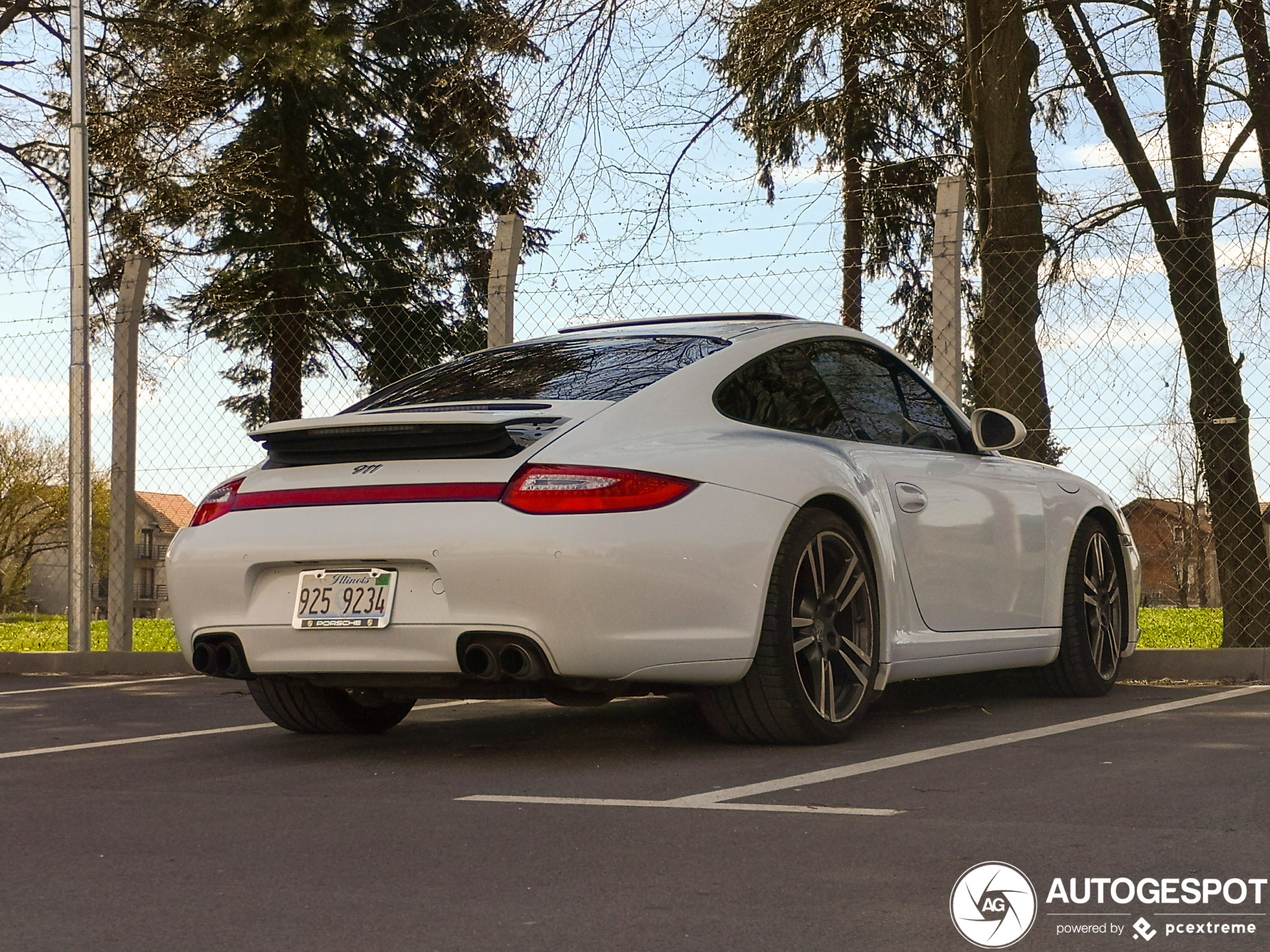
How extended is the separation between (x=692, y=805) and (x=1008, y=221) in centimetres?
769

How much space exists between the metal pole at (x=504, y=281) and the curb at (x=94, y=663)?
9.04 ft

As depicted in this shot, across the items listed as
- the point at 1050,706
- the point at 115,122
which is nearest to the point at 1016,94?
the point at 1050,706

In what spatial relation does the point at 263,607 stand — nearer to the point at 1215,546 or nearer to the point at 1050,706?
the point at 1050,706

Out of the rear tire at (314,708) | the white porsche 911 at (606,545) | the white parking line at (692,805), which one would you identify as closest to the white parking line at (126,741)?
the rear tire at (314,708)

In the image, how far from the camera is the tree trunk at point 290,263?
21.5m

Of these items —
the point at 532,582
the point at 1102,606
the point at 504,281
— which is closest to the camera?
the point at 532,582

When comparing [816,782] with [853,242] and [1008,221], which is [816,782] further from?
[853,242]

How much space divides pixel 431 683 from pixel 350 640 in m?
0.29

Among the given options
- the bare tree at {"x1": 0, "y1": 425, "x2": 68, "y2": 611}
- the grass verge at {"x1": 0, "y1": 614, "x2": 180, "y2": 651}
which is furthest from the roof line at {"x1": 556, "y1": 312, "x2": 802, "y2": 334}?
the bare tree at {"x1": 0, "y1": 425, "x2": 68, "y2": 611}

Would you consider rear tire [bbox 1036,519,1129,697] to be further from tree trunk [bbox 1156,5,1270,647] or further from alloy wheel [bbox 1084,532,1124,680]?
tree trunk [bbox 1156,5,1270,647]

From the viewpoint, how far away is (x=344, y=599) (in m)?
4.60

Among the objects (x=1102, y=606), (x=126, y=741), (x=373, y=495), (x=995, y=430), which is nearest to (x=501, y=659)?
(x=373, y=495)

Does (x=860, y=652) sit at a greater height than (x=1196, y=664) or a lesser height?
greater

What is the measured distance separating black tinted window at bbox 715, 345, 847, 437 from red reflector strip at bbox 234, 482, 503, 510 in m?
0.92
